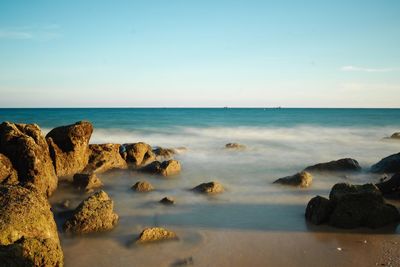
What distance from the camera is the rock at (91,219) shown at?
7.59 metres

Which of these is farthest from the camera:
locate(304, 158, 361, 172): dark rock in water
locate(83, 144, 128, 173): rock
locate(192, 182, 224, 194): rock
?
locate(83, 144, 128, 173): rock

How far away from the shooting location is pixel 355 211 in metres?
7.84

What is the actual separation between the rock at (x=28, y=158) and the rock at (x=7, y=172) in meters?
0.16

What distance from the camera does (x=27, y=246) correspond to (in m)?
5.11

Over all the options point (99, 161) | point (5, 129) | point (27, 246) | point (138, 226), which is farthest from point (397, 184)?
point (5, 129)

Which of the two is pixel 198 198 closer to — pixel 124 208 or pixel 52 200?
pixel 124 208

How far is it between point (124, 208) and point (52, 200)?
7.46 ft

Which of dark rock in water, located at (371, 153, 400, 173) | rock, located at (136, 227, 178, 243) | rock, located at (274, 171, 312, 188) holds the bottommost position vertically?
rock, located at (136, 227, 178, 243)

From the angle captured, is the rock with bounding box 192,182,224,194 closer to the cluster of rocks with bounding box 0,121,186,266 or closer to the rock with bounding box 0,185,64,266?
Result: the cluster of rocks with bounding box 0,121,186,266

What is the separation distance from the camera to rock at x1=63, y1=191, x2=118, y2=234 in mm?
7594

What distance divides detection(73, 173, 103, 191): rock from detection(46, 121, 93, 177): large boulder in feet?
5.65

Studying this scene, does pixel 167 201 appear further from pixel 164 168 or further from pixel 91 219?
pixel 164 168

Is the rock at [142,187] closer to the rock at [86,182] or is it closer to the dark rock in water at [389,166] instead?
the rock at [86,182]

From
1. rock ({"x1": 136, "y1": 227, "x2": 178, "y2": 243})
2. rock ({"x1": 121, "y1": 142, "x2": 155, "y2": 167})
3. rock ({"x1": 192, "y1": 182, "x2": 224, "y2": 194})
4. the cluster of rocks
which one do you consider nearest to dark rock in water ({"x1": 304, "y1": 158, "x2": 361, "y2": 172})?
rock ({"x1": 192, "y1": 182, "x2": 224, "y2": 194})
